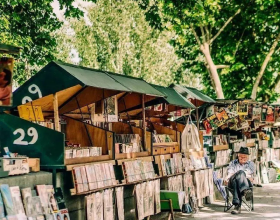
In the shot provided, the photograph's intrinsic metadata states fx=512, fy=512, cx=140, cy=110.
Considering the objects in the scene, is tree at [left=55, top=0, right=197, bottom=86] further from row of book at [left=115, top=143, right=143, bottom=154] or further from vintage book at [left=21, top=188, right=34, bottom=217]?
vintage book at [left=21, top=188, right=34, bottom=217]

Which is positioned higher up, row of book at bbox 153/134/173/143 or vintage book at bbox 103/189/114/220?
row of book at bbox 153/134/173/143

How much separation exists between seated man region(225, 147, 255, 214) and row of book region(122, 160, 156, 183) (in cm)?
262

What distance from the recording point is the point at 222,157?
13164 mm

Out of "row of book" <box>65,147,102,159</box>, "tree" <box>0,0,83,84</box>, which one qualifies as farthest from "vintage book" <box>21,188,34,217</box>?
"tree" <box>0,0,83,84</box>

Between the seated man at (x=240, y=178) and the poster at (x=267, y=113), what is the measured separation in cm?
471

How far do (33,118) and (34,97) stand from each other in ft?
1.70

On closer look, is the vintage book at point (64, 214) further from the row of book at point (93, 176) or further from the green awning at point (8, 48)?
the green awning at point (8, 48)

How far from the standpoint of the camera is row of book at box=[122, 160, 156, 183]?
25.9 feet

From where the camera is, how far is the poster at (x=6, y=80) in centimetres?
557

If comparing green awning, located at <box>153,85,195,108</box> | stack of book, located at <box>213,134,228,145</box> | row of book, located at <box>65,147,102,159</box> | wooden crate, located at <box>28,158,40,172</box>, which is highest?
green awning, located at <box>153,85,195,108</box>

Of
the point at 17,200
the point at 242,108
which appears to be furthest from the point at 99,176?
the point at 242,108

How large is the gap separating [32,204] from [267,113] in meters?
11.3

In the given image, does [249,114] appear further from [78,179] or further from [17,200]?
[17,200]

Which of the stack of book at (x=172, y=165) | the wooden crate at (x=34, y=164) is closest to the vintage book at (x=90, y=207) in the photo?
the wooden crate at (x=34, y=164)
